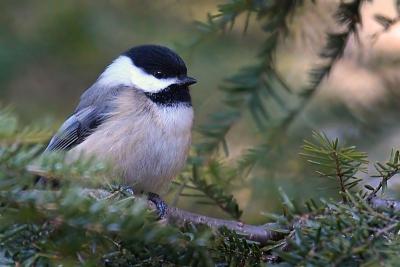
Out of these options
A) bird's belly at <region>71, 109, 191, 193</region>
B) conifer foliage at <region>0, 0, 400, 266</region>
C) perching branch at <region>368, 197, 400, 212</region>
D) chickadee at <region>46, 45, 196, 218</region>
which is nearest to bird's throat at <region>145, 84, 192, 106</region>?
chickadee at <region>46, 45, 196, 218</region>

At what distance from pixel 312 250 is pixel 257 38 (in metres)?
1.51

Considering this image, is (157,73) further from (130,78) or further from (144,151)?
(144,151)

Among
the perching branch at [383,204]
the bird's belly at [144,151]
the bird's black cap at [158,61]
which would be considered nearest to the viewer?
the perching branch at [383,204]

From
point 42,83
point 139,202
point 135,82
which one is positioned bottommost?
point 42,83

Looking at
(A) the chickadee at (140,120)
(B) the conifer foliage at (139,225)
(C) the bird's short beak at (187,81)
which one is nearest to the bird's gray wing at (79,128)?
(A) the chickadee at (140,120)

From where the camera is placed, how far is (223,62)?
2.27 m

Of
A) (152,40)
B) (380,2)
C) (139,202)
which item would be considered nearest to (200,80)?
(152,40)

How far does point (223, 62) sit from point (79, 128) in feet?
1.87

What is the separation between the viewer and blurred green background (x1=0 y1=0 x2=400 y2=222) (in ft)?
6.26

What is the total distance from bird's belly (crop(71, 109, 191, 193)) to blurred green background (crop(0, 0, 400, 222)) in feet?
0.52

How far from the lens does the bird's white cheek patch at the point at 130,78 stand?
198cm

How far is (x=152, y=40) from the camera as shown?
2.23 m

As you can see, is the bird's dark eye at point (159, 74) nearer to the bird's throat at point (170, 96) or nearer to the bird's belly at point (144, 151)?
the bird's throat at point (170, 96)

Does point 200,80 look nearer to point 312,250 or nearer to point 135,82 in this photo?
point 135,82
